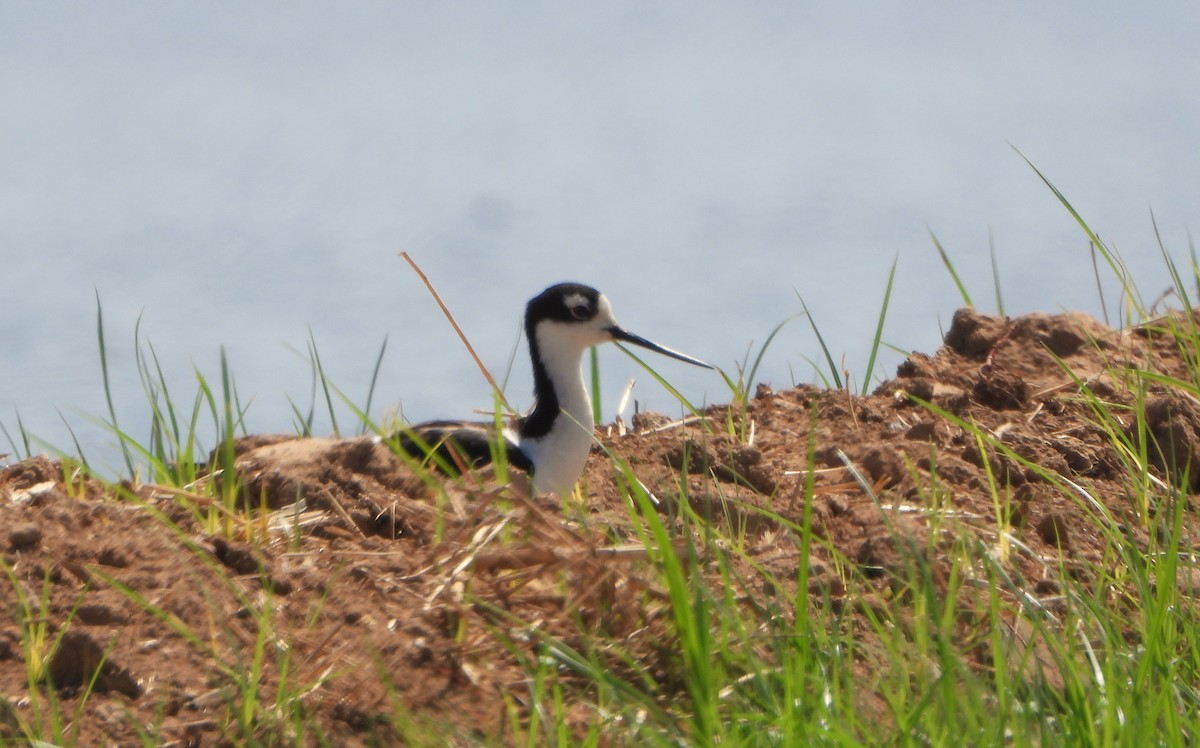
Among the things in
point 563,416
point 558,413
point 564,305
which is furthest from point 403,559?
point 564,305

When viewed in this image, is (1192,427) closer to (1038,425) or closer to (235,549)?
(1038,425)

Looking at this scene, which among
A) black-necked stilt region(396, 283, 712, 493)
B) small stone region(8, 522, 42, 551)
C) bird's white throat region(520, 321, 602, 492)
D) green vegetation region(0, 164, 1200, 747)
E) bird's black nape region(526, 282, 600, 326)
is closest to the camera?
green vegetation region(0, 164, 1200, 747)

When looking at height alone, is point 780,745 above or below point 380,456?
below

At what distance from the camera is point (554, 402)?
20.6ft

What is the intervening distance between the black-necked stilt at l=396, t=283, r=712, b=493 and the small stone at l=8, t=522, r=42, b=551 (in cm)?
201

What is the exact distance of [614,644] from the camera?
10.2 feet

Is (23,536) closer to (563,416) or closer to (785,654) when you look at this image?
(785,654)

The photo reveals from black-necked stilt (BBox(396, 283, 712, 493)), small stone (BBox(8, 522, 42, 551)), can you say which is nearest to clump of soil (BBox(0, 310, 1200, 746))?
small stone (BBox(8, 522, 42, 551))

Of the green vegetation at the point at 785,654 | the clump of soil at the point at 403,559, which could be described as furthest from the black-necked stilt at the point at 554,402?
the green vegetation at the point at 785,654

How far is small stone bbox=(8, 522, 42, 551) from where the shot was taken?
342 centimetres

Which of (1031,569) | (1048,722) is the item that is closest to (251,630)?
(1048,722)

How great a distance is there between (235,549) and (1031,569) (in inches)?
79.0

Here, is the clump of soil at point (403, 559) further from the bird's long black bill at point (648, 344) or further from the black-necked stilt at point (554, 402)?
the bird's long black bill at point (648, 344)

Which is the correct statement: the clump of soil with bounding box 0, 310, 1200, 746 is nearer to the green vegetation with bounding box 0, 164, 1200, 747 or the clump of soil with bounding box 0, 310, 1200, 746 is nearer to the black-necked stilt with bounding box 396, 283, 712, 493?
the green vegetation with bounding box 0, 164, 1200, 747
